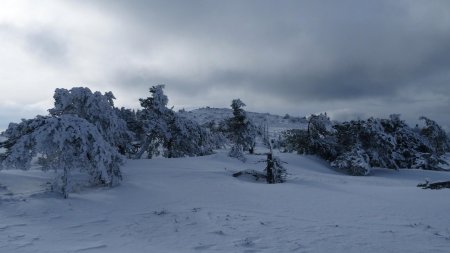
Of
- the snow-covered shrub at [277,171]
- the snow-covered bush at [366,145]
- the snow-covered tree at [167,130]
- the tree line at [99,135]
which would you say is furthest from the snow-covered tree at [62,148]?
the snow-covered bush at [366,145]

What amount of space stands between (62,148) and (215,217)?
4943mm

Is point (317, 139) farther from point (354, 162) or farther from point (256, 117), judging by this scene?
point (256, 117)

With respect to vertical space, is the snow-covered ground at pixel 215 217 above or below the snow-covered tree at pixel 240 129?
below

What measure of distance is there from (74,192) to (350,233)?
8128 mm

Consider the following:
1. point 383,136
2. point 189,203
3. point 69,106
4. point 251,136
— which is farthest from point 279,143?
point 189,203

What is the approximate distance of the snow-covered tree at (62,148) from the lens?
Answer: 11.0 meters

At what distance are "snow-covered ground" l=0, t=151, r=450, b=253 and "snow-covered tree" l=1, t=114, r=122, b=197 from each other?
0.73 meters

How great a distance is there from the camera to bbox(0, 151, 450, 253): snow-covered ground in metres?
7.49

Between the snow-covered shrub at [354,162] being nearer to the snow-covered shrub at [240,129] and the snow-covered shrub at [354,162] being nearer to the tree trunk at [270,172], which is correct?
the snow-covered shrub at [240,129]

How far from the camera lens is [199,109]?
7988cm

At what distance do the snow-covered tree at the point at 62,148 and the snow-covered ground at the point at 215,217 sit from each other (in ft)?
2.40

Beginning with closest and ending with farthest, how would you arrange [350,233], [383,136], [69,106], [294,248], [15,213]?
[294,248], [350,233], [15,213], [69,106], [383,136]

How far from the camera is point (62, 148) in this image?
11016mm

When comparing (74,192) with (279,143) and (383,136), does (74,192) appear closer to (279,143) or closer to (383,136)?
(383,136)
